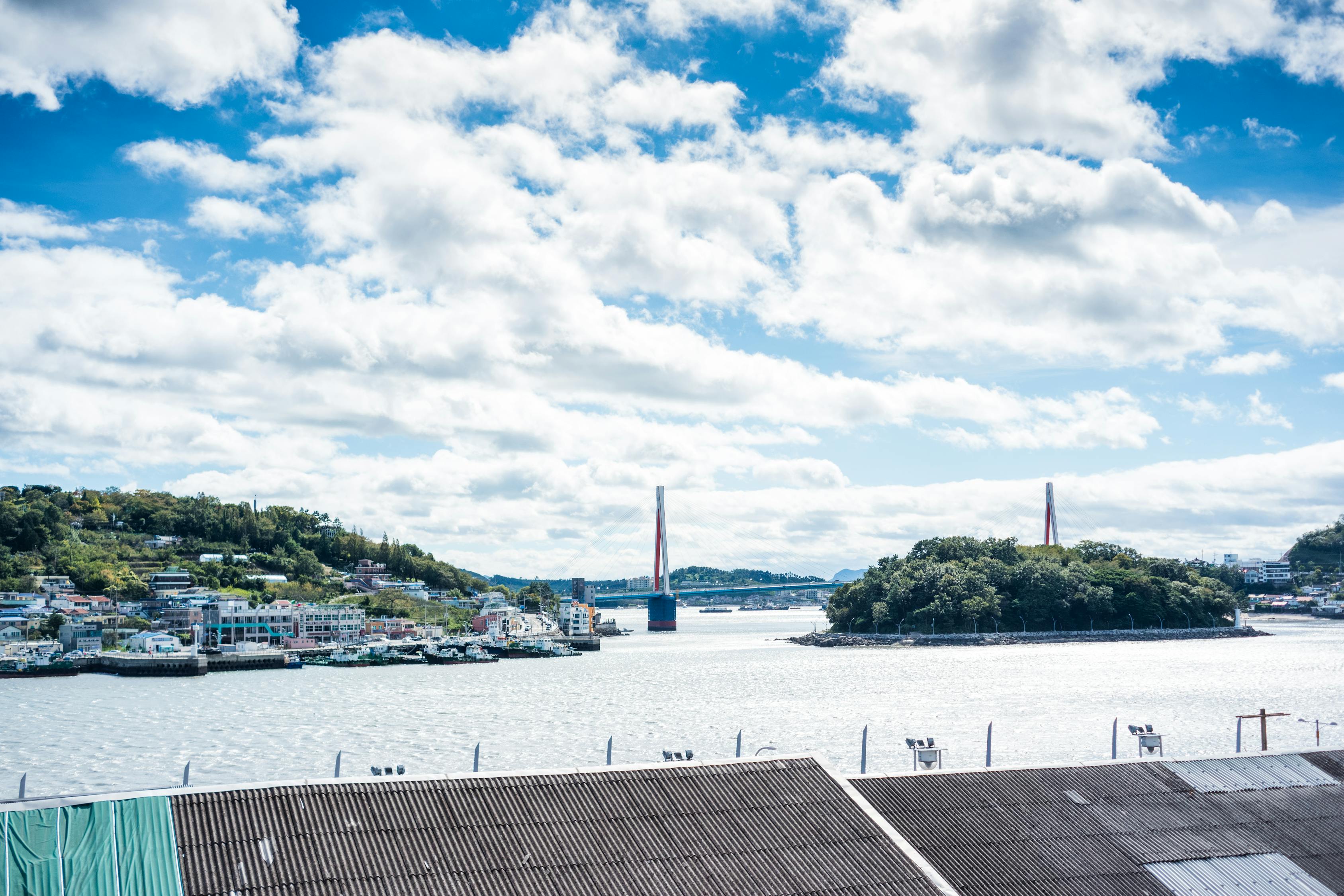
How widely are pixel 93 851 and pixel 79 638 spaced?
92.3 m

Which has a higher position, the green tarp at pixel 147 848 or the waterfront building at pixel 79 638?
the green tarp at pixel 147 848

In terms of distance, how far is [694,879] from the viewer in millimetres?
13766

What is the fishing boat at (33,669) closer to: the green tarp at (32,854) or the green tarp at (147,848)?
the green tarp at (32,854)

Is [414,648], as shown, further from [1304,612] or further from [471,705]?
[1304,612]

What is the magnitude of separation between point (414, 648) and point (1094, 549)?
255 ft

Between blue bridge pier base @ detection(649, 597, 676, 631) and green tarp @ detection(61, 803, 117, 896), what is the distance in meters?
128

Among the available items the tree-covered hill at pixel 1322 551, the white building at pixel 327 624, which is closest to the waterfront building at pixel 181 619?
the white building at pixel 327 624

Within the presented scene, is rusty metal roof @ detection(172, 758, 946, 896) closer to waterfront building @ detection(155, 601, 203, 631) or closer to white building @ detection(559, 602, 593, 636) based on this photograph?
waterfront building @ detection(155, 601, 203, 631)

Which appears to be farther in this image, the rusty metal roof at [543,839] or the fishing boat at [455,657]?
the fishing boat at [455,657]

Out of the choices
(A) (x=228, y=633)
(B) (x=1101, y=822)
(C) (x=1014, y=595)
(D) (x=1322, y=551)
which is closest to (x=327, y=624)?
(A) (x=228, y=633)

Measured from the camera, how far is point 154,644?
80812 mm

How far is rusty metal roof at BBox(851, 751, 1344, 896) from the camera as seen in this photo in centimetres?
1532

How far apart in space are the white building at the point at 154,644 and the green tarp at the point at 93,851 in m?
74.4

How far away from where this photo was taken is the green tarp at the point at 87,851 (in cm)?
1238
